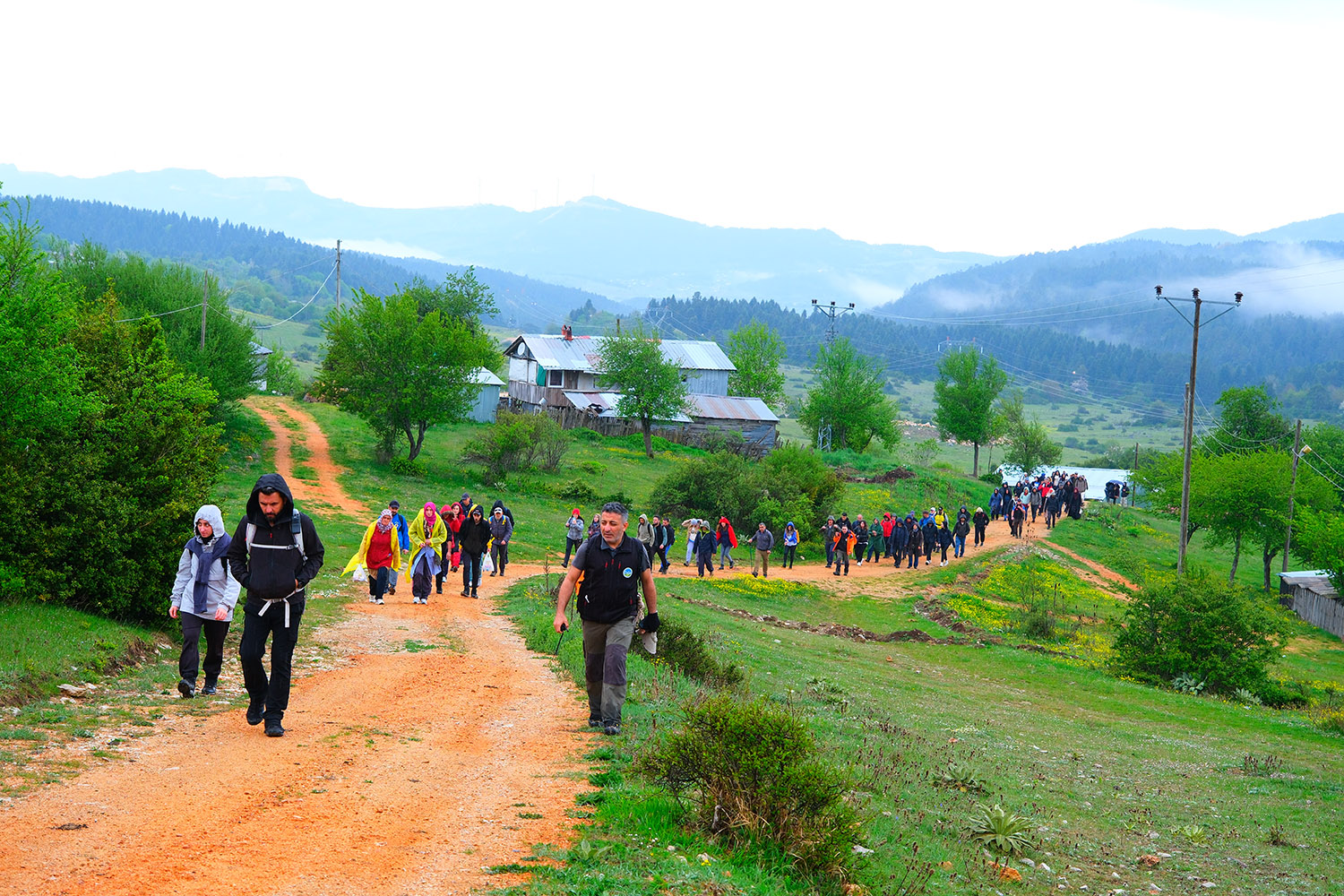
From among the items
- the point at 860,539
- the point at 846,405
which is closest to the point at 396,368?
the point at 860,539

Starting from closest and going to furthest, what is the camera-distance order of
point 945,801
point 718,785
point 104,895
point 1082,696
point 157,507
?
point 104,895, point 718,785, point 945,801, point 157,507, point 1082,696

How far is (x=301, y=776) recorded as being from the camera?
6953 millimetres

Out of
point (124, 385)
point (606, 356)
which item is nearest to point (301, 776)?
point (124, 385)

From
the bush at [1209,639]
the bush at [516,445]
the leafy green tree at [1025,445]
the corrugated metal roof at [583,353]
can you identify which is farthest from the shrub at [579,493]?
the leafy green tree at [1025,445]

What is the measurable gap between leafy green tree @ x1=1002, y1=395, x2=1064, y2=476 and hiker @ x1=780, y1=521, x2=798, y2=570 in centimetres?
5382

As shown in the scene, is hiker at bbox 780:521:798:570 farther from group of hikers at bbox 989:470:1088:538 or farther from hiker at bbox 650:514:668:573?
group of hikers at bbox 989:470:1088:538

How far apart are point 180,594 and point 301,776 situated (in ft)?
10.6

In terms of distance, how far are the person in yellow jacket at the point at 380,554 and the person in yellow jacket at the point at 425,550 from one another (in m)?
0.41

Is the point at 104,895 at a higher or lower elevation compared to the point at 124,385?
lower

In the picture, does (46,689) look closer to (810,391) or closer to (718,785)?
(718,785)

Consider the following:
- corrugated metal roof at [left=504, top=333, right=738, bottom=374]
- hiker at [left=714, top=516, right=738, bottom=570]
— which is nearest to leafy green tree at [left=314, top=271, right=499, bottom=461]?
hiker at [left=714, top=516, right=738, bottom=570]

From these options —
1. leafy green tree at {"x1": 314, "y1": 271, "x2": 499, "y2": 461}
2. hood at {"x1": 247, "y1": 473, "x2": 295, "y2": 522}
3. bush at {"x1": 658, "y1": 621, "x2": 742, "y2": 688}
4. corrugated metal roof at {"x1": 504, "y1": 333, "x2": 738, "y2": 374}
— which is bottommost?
bush at {"x1": 658, "y1": 621, "x2": 742, "y2": 688}

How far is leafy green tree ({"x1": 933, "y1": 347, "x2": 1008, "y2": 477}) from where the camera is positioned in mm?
82125

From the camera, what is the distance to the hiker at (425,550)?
58.9 ft
